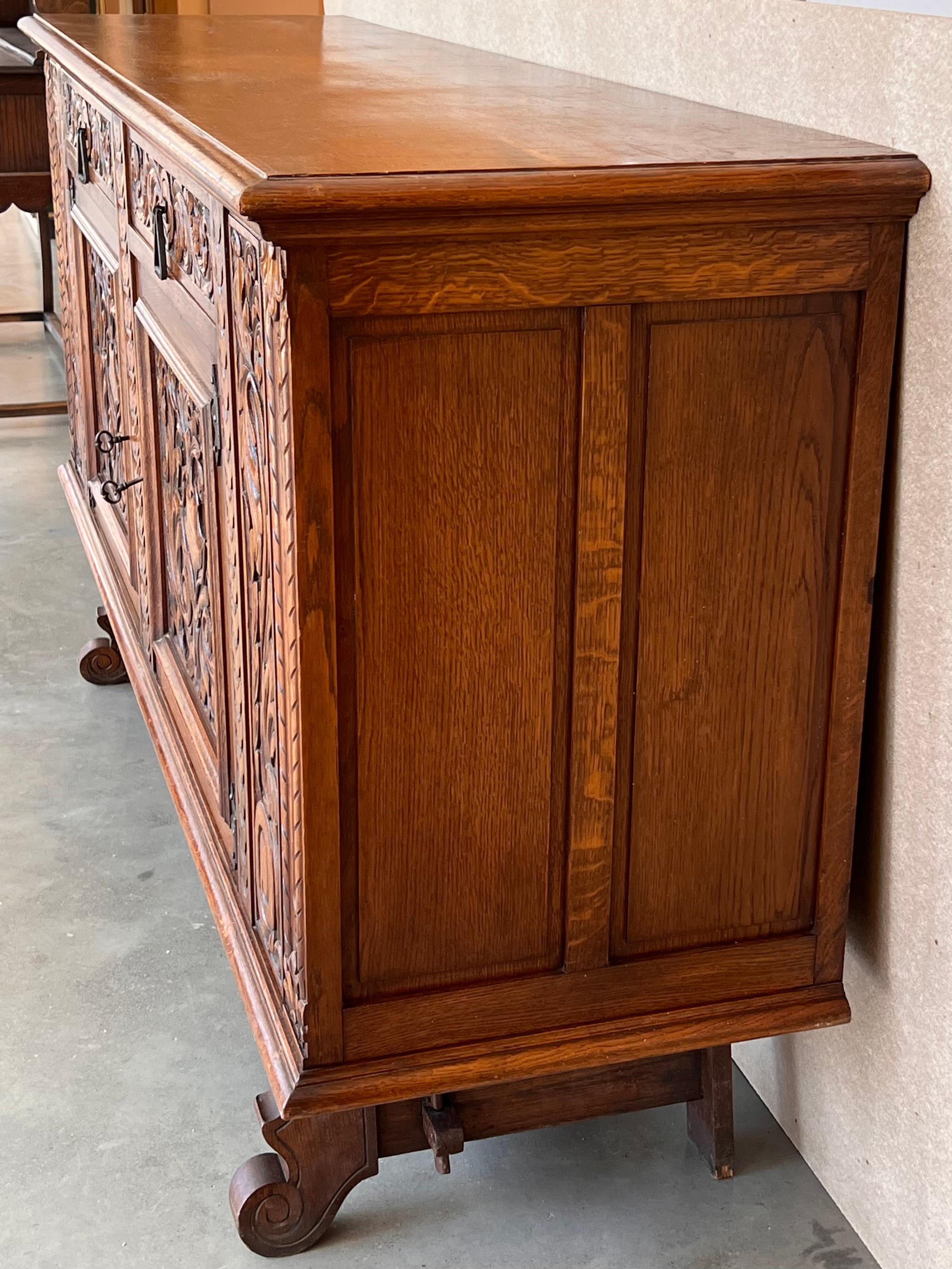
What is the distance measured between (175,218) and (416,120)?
1.12 feet

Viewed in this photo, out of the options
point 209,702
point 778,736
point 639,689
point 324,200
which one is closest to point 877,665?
point 778,736

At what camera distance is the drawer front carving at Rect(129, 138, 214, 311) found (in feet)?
5.08

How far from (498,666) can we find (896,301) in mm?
489

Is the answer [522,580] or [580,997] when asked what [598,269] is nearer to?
[522,580]

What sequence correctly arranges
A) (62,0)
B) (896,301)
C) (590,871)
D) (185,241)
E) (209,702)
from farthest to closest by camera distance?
(62,0) → (209,702) → (185,241) → (590,871) → (896,301)

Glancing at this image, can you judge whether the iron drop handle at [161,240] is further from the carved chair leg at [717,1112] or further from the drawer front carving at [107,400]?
the carved chair leg at [717,1112]

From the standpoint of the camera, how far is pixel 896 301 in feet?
4.45

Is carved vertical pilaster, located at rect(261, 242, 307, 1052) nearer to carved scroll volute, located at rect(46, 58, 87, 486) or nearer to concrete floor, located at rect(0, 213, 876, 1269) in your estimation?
concrete floor, located at rect(0, 213, 876, 1269)

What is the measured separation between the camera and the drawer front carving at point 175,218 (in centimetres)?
155

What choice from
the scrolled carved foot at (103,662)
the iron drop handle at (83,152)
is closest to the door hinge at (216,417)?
the iron drop handle at (83,152)

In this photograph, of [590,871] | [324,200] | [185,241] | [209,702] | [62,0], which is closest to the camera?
[324,200]

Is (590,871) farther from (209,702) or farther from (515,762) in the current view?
(209,702)

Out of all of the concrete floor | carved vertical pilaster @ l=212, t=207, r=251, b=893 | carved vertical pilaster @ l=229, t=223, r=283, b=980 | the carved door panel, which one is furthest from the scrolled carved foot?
carved vertical pilaster @ l=229, t=223, r=283, b=980

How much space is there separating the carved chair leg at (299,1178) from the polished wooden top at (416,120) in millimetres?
978
